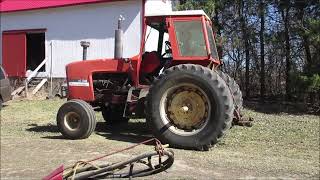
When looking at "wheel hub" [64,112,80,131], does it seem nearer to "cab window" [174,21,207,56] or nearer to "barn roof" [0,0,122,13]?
"cab window" [174,21,207,56]

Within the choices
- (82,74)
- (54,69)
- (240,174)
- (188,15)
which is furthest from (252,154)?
(54,69)

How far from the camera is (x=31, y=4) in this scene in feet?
68.9

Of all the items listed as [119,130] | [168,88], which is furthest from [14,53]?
[168,88]

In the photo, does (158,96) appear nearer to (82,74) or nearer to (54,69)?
(82,74)

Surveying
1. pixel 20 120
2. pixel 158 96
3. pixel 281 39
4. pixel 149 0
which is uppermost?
pixel 149 0

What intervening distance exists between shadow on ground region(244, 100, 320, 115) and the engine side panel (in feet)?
20.9

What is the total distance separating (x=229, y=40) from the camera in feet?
66.7

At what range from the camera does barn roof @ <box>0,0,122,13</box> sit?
783 inches

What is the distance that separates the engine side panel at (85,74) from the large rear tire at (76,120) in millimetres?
447

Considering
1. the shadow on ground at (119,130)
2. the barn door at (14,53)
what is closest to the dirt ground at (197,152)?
the shadow on ground at (119,130)

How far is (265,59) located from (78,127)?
12.0 meters

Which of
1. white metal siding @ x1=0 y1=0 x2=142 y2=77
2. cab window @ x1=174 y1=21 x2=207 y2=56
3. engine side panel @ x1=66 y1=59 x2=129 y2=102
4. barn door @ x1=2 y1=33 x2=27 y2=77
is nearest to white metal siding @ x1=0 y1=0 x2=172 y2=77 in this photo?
white metal siding @ x1=0 y1=0 x2=142 y2=77

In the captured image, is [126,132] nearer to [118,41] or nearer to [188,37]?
[118,41]

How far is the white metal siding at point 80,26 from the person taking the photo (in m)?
18.8
